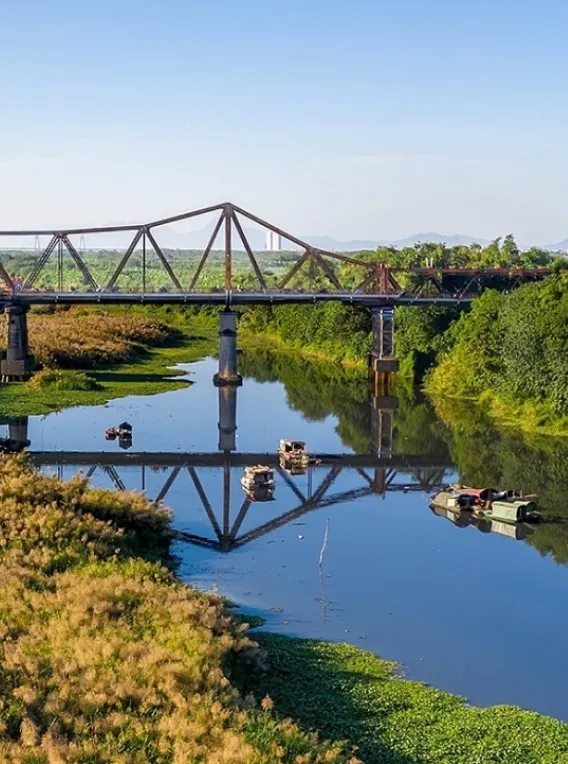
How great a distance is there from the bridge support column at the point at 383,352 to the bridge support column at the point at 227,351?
377 inches

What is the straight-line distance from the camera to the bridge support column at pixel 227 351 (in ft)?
240

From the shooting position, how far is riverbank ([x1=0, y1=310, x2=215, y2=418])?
62.1 meters

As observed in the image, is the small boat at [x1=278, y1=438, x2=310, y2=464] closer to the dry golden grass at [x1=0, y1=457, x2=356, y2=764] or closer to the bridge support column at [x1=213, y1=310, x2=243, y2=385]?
the dry golden grass at [x1=0, y1=457, x2=356, y2=764]

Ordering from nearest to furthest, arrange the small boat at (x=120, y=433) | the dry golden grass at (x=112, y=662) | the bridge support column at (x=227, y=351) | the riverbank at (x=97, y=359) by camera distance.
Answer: the dry golden grass at (x=112, y=662)
the small boat at (x=120, y=433)
the riverbank at (x=97, y=359)
the bridge support column at (x=227, y=351)

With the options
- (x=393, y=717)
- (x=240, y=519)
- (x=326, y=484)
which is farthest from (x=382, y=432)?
(x=393, y=717)

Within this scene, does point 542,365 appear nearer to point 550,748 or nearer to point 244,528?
point 244,528

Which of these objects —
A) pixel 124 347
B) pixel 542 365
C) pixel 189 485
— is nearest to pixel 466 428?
pixel 542 365

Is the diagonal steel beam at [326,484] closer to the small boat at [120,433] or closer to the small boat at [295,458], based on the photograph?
the small boat at [295,458]

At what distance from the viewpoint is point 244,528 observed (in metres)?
34.1

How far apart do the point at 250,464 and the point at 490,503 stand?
41.2ft

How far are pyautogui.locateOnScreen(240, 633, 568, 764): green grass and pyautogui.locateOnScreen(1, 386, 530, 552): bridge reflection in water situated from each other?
1130 cm

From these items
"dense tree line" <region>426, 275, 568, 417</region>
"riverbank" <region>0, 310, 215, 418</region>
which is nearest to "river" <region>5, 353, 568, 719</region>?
"riverbank" <region>0, 310, 215, 418</region>

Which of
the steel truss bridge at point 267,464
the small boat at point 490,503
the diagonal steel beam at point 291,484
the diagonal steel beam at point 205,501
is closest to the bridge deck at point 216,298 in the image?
the steel truss bridge at point 267,464

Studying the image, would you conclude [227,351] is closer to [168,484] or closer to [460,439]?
[460,439]
